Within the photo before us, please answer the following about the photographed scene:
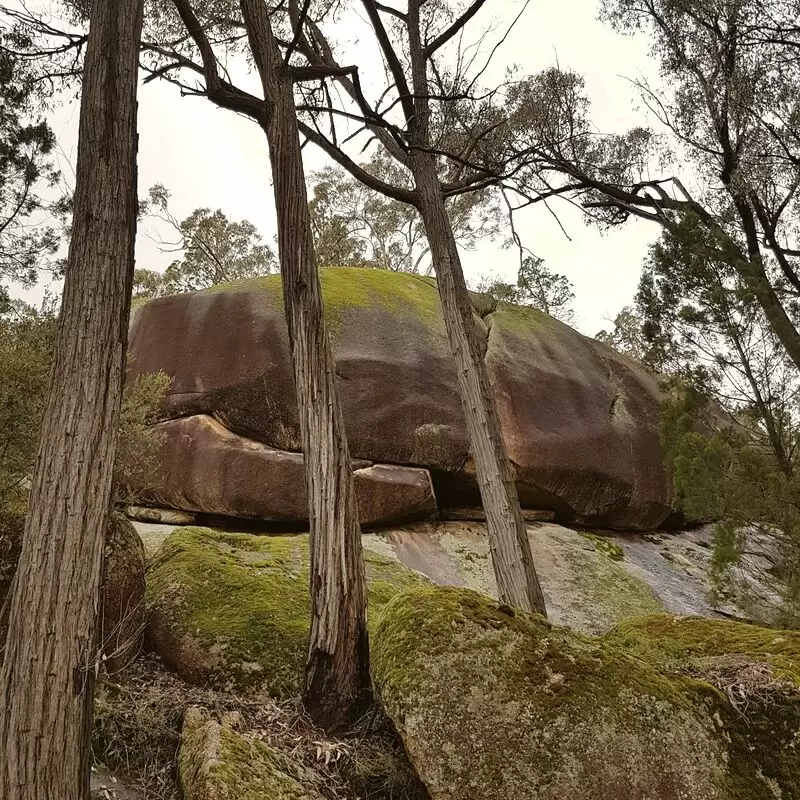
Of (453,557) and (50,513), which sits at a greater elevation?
(50,513)

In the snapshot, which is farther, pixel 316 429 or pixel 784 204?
pixel 784 204

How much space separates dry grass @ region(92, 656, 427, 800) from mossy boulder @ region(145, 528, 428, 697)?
0.26m

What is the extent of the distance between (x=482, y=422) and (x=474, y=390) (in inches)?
15.0

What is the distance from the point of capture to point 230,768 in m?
3.27

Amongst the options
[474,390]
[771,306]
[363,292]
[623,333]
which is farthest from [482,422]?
[623,333]

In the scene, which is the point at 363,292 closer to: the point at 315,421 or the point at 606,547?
the point at 606,547

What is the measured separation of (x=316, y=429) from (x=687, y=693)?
291cm

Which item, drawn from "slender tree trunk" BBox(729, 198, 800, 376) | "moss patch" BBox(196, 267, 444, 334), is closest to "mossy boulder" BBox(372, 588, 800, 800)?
"slender tree trunk" BBox(729, 198, 800, 376)

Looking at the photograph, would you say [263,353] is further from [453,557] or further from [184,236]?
[184,236]

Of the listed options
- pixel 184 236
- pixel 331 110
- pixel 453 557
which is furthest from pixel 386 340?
pixel 184 236

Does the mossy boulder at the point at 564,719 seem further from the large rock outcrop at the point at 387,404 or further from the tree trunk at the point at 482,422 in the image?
the large rock outcrop at the point at 387,404

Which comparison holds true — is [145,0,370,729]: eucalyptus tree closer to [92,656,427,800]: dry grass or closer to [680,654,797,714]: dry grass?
[92,656,427,800]: dry grass

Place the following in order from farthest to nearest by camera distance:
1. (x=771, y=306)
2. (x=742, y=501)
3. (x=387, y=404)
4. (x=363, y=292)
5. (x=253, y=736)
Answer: (x=363, y=292), (x=387, y=404), (x=771, y=306), (x=742, y=501), (x=253, y=736)

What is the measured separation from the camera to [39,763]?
3.01m
